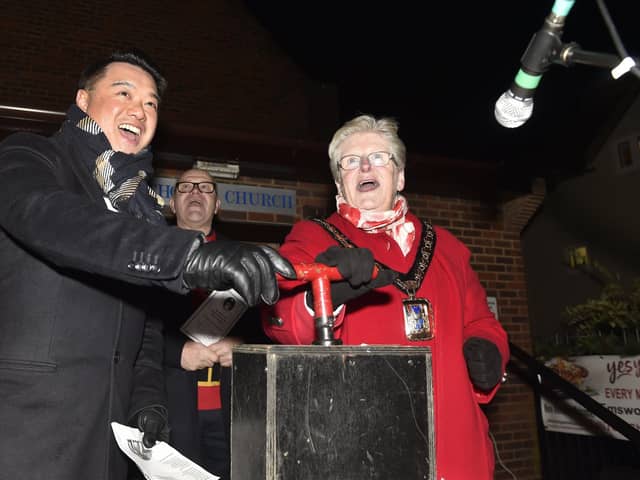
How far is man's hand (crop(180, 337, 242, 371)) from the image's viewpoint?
2.79 metres

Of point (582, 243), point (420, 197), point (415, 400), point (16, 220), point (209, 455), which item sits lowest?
point (209, 455)

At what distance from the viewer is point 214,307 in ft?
9.72

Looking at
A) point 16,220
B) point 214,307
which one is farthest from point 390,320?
point 214,307

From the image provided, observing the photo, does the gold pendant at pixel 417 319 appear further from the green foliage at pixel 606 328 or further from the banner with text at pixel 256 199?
the green foliage at pixel 606 328

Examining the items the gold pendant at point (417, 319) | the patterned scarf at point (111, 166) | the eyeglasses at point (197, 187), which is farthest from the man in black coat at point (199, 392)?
the gold pendant at point (417, 319)

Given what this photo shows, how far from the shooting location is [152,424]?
1617 mm

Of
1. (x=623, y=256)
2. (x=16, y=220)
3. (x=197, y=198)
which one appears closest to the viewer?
(x=16, y=220)

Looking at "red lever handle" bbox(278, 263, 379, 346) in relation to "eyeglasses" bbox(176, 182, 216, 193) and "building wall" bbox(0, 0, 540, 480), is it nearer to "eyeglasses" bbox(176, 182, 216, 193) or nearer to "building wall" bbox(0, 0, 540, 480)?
"eyeglasses" bbox(176, 182, 216, 193)

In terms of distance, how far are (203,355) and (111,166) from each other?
1412 millimetres

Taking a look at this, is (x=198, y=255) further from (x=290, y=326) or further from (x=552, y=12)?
(x=552, y=12)

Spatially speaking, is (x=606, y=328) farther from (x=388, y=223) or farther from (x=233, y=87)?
(x=233, y=87)

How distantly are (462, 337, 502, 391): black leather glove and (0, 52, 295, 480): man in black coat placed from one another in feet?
3.05

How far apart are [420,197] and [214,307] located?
2.80 meters

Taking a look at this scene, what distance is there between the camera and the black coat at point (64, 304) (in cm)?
112
